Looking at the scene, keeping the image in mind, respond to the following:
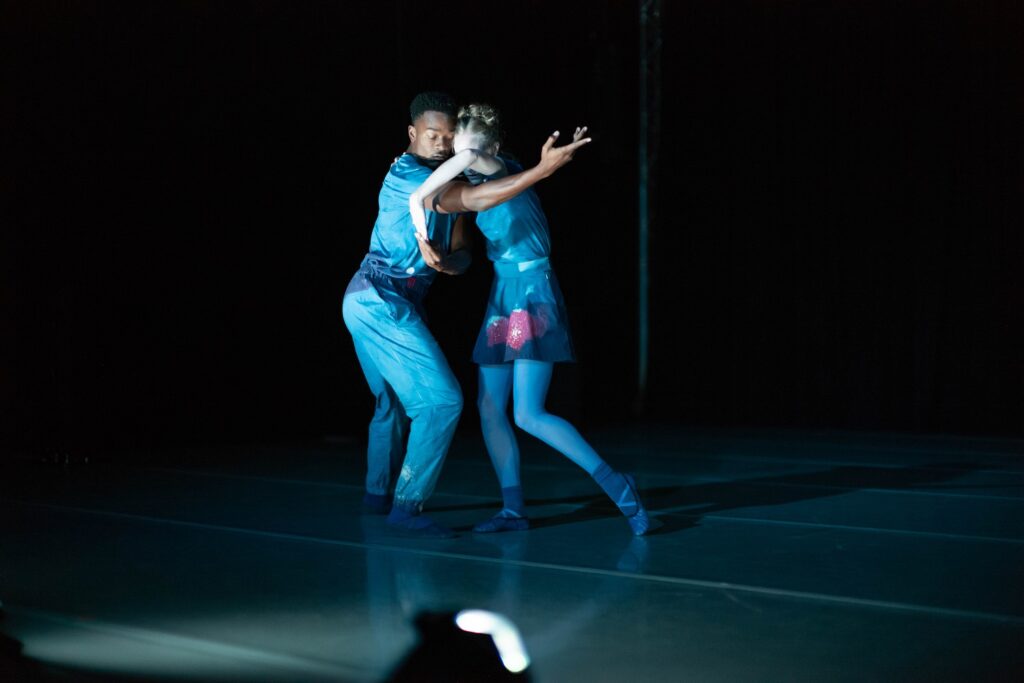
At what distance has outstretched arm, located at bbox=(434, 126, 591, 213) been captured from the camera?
9.28 feet

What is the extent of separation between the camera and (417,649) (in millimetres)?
2070

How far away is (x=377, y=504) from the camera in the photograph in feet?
12.0

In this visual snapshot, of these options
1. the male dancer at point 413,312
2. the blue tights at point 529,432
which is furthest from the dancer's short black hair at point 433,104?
the blue tights at point 529,432

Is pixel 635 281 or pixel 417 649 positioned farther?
pixel 635 281

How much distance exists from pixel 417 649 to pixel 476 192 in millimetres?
1288

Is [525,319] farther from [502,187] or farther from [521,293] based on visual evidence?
[502,187]

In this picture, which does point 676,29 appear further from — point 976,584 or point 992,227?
point 976,584

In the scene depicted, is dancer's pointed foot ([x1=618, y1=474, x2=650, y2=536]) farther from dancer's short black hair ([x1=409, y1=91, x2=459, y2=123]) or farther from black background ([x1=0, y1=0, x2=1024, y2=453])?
black background ([x1=0, y1=0, x2=1024, y2=453])

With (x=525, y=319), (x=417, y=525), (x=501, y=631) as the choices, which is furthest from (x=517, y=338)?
(x=501, y=631)

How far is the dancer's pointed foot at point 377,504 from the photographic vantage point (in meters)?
3.67

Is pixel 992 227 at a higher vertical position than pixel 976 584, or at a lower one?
higher

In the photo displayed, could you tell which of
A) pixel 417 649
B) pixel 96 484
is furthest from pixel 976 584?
pixel 96 484

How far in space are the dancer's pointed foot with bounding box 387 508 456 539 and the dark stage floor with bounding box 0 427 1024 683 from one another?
0.06 m

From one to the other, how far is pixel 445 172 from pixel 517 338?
51 centimetres
